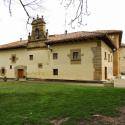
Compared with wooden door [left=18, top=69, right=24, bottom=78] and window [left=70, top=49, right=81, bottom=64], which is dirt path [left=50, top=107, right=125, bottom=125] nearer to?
window [left=70, top=49, right=81, bottom=64]

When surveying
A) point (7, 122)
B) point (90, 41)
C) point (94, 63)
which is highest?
point (90, 41)

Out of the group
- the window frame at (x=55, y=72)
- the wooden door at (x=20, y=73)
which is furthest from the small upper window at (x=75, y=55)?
the wooden door at (x=20, y=73)

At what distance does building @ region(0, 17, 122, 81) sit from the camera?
27709mm

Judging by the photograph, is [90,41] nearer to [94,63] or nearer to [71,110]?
[94,63]

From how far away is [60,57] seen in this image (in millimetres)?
30344

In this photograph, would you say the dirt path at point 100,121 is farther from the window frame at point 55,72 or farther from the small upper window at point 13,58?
the small upper window at point 13,58

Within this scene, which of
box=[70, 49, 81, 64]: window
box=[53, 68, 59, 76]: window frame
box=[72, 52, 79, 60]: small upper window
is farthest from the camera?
box=[53, 68, 59, 76]: window frame

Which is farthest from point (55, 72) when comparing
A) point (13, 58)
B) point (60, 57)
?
point (13, 58)

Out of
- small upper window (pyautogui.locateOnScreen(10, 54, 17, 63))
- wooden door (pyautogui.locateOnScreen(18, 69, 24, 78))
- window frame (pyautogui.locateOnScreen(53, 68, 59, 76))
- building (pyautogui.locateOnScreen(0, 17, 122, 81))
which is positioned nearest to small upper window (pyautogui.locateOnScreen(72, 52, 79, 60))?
building (pyautogui.locateOnScreen(0, 17, 122, 81))

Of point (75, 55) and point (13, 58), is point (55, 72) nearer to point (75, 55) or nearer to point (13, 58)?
point (75, 55)

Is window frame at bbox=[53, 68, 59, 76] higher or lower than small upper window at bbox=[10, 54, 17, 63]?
lower

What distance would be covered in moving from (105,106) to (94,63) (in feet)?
57.2

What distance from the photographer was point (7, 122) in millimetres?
8195

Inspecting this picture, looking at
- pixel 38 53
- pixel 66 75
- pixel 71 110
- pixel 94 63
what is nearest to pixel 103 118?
pixel 71 110
